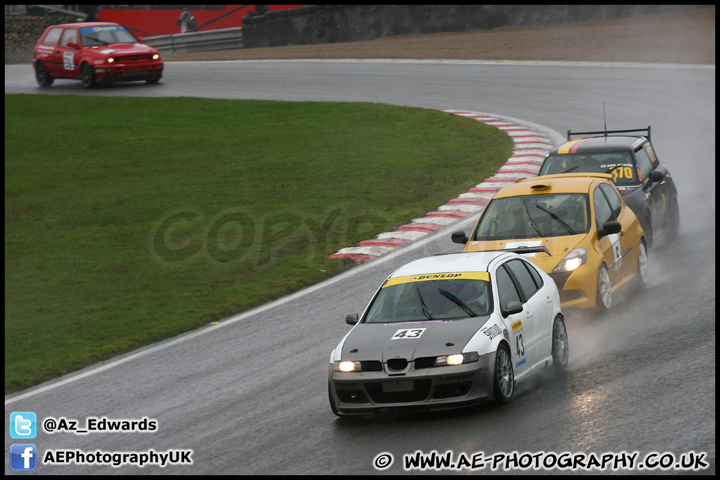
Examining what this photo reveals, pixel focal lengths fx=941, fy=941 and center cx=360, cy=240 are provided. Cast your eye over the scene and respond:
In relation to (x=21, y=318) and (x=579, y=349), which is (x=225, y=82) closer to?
(x=21, y=318)

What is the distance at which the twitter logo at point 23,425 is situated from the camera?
8.87m

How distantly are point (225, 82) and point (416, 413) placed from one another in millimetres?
25940

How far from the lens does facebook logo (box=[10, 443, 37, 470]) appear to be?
7.99 meters

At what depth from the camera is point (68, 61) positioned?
105ft

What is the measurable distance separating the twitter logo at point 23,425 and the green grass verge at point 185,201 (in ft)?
3.89

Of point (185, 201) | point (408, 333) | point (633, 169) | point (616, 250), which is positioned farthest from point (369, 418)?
point (185, 201)

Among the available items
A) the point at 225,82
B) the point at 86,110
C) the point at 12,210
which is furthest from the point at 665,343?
the point at 225,82

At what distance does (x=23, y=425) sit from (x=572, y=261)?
20.4 feet

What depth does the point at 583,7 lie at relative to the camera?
1506 inches

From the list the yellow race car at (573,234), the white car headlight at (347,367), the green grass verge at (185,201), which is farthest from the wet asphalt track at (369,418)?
the green grass verge at (185,201)

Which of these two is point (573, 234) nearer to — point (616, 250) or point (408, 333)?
point (616, 250)

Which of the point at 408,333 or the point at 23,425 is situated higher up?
the point at 408,333

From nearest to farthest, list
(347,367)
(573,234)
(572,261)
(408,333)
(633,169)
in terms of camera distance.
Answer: (347,367)
(408,333)
(572,261)
(573,234)
(633,169)

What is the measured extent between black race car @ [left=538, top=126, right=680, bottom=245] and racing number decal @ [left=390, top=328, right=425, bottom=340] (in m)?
6.11
